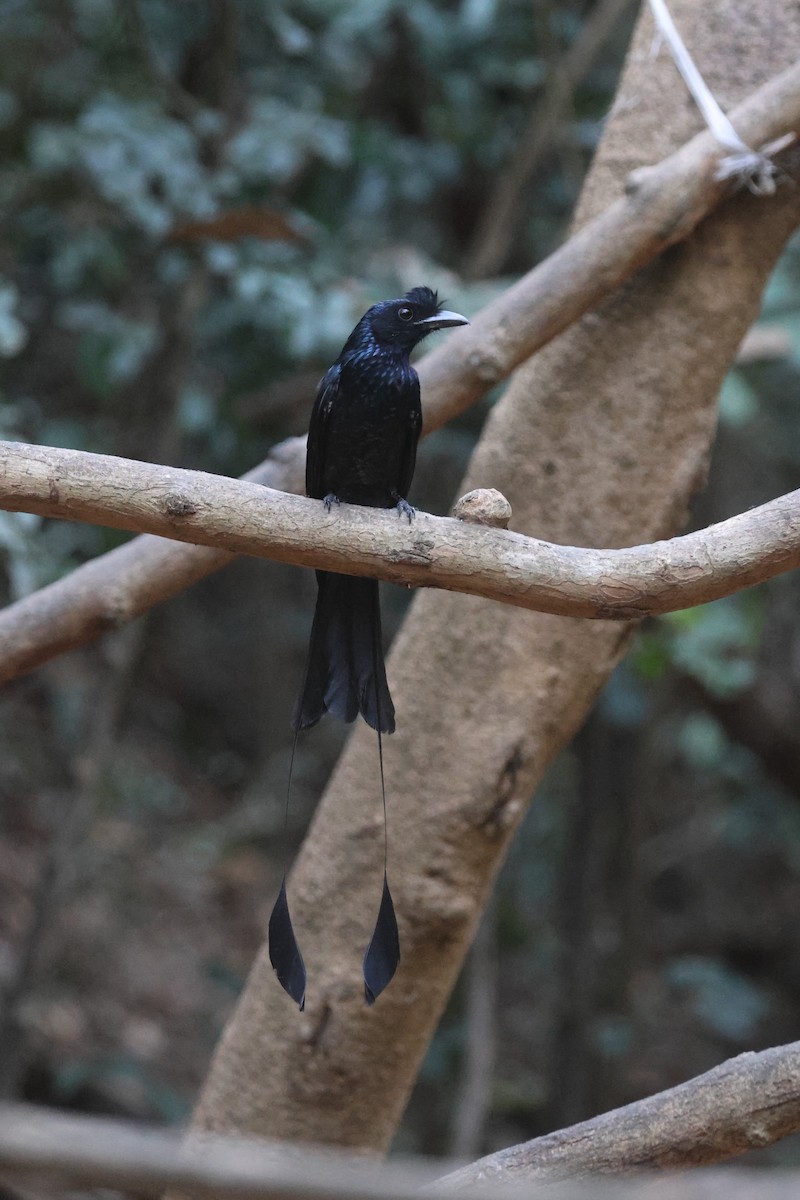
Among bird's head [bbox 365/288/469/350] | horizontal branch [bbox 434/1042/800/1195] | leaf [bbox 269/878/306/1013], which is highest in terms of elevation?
bird's head [bbox 365/288/469/350]

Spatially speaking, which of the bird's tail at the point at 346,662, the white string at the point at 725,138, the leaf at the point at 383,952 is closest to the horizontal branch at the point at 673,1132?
the leaf at the point at 383,952

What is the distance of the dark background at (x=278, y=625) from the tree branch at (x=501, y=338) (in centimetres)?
62

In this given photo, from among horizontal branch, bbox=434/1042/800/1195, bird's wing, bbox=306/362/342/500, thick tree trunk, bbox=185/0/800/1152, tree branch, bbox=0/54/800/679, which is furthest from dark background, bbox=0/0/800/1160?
horizontal branch, bbox=434/1042/800/1195

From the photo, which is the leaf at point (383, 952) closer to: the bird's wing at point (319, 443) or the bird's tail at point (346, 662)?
the bird's tail at point (346, 662)

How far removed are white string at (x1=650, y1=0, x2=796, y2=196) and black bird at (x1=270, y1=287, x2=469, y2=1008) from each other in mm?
578

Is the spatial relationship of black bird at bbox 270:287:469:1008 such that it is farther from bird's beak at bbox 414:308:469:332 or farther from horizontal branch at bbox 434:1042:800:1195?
horizontal branch at bbox 434:1042:800:1195

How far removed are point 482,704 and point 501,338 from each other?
2.20 feet

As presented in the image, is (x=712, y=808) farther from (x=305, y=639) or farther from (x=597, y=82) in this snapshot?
(x=597, y=82)

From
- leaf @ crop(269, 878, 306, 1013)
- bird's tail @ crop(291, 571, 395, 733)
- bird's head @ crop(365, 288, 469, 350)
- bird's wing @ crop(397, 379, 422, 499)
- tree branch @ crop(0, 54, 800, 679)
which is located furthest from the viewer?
bird's head @ crop(365, 288, 469, 350)

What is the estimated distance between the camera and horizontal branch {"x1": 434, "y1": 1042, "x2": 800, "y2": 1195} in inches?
59.0

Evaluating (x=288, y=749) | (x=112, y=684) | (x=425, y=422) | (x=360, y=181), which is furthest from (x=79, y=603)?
(x=288, y=749)

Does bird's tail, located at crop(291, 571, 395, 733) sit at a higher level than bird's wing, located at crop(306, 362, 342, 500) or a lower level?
lower

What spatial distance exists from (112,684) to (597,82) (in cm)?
288

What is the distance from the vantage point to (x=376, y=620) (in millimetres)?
1849
